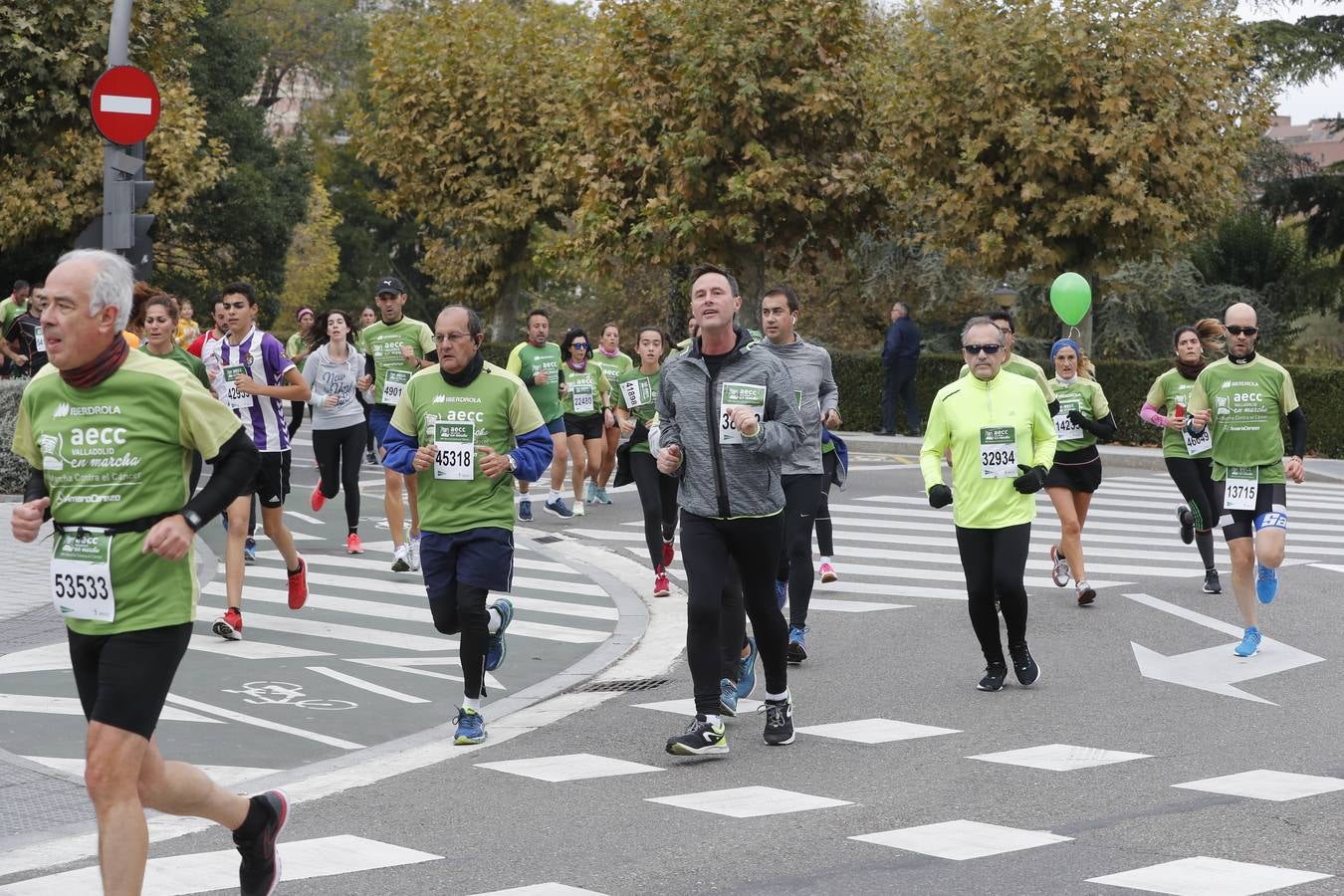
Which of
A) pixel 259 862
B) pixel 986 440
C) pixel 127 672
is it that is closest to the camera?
pixel 127 672

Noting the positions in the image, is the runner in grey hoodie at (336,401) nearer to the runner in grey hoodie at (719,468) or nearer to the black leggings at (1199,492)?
the black leggings at (1199,492)

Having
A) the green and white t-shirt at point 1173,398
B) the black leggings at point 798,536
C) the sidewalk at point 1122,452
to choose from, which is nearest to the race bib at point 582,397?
the sidewalk at point 1122,452

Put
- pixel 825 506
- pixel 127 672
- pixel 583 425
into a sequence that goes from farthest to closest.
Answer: pixel 583 425
pixel 825 506
pixel 127 672

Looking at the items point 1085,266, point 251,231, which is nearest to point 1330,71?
point 1085,266

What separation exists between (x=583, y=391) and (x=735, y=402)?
35.0 ft

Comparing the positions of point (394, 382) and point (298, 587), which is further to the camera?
point (394, 382)

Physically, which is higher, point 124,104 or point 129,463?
point 124,104

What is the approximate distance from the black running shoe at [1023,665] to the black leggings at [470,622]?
2.85 meters

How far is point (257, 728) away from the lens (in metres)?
8.38

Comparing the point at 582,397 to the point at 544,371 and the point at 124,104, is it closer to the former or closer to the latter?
the point at 544,371

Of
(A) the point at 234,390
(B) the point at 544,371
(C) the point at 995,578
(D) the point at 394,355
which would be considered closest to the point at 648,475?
(D) the point at 394,355

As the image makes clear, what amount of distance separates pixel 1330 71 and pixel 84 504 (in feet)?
122

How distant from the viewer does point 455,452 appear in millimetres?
8195

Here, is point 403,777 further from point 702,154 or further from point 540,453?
point 702,154
